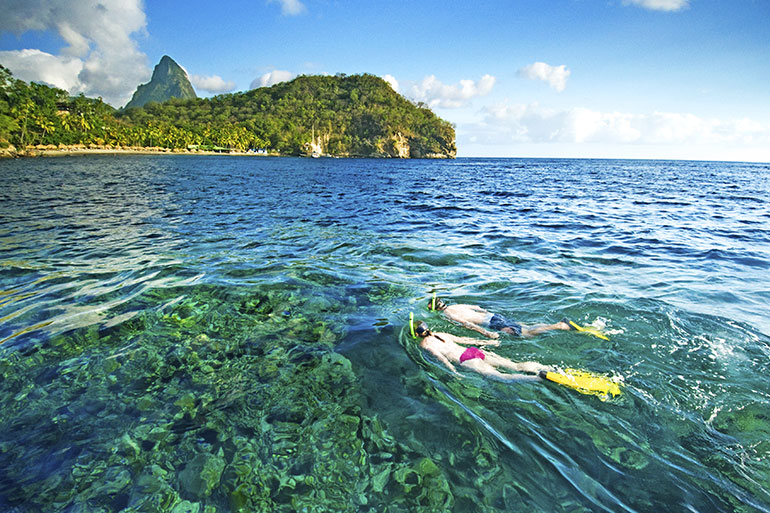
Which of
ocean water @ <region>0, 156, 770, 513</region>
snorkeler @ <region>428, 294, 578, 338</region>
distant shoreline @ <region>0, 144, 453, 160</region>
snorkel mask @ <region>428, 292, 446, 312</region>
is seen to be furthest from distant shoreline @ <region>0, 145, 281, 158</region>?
snorkeler @ <region>428, 294, 578, 338</region>

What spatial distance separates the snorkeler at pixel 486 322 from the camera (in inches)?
277

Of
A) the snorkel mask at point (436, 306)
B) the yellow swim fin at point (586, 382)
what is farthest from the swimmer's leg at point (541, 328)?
the snorkel mask at point (436, 306)

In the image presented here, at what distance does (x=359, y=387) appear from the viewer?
205 inches

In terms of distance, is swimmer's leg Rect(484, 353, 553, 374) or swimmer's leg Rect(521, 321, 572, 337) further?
swimmer's leg Rect(521, 321, 572, 337)

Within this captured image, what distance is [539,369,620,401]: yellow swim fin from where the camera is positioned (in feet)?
16.9

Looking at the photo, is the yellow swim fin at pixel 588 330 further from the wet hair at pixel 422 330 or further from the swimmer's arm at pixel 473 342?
the wet hair at pixel 422 330

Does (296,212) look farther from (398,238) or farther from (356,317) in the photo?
(356,317)

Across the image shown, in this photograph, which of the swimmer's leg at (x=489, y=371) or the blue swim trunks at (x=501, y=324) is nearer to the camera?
the swimmer's leg at (x=489, y=371)

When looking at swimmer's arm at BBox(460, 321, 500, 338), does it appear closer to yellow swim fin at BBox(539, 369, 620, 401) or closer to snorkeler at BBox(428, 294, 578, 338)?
snorkeler at BBox(428, 294, 578, 338)

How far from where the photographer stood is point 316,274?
32.9 ft

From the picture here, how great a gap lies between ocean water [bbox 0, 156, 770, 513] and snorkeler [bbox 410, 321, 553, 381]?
0.26m

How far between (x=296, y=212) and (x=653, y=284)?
715 inches

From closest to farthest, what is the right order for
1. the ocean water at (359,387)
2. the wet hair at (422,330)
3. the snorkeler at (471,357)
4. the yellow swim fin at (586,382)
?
the ocean water at (359,387) < the yellow swim fin at (586,382) < the snorkeler at (471,357) < the wet hair at (422,330)

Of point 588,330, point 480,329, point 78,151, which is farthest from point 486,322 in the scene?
point 78,151
